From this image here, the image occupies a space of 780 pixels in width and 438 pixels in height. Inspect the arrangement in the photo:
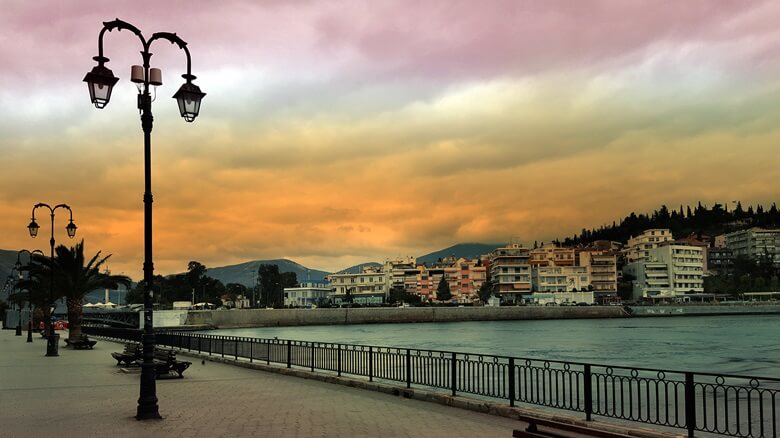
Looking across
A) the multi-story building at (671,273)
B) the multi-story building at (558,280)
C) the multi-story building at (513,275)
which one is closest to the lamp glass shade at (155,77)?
the multi-story building at (513,275)

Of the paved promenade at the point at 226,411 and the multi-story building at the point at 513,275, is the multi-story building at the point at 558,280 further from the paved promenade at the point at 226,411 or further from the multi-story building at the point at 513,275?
the paved promenade at the point at 226,411

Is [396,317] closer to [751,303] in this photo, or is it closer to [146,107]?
[751,303]

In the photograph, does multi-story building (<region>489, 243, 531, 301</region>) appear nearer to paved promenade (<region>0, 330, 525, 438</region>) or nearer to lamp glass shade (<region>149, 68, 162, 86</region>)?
paved promenade (<region>0, 330, 525, 438</region>)

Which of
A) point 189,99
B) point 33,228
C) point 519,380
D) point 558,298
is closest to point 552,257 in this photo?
point 558,298

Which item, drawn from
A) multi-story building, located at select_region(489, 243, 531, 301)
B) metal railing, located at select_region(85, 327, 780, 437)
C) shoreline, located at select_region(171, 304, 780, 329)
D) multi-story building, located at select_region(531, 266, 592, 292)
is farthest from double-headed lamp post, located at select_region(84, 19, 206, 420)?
multi-story building, located at select_region(531, 266, 592, 292)

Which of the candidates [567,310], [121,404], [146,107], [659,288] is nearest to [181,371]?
[121,404]

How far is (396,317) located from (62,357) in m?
126

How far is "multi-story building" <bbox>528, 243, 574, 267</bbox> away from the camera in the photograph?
641 feet

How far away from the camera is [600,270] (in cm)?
19275

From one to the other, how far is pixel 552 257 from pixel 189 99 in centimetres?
19161

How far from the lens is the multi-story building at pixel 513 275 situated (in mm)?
184500

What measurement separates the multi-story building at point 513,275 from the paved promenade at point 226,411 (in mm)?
167958

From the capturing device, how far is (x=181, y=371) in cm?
2025

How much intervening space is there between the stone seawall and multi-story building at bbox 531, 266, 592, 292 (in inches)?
1009
